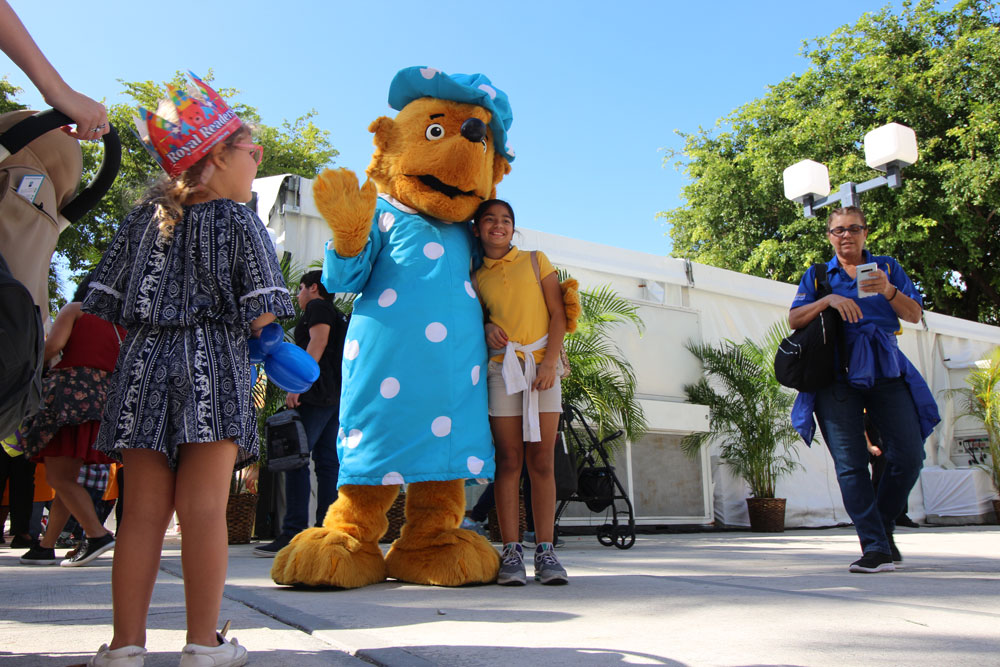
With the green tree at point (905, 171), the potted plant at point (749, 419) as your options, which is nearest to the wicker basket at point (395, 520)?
the potted plant at point (749, 419)

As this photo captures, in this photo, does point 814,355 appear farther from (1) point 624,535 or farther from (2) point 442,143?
(1) point 624,535

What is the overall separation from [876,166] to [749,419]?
10.3 ft

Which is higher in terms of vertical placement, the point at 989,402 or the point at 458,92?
the point at 458,92

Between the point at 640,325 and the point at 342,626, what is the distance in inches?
286

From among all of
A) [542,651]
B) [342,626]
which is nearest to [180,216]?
[342,626]

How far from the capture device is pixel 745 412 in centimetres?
932

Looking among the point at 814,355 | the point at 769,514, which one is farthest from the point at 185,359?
the point at 769,514

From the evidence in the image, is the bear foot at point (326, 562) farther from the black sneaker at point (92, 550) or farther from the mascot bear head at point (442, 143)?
the black sneaker at point (92, 550)

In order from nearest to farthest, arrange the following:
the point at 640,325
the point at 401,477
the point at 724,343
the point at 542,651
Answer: the point at 542,651
the point at 401,477
the point at 640,325
the point at 724,343

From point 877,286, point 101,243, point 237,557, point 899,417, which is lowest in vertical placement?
point 237,557

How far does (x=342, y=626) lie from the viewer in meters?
1.87

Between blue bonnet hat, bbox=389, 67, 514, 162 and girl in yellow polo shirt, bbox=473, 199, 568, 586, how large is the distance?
0.41m

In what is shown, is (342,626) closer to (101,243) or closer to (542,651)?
(542,651)

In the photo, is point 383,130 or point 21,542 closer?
point 383,130
